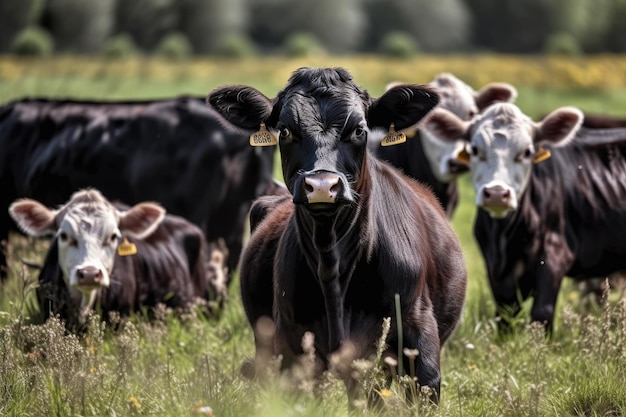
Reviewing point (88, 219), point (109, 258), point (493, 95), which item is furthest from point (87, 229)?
point (493, 95)

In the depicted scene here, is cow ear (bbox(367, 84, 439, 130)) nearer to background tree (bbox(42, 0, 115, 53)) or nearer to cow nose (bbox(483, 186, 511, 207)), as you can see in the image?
cow nose (bbox(483, 186, 511, 207))

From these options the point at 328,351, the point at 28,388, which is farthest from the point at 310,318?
the point at 28,388

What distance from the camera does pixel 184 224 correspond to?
9.10 meters

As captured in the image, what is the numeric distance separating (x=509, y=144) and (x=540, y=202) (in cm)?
50

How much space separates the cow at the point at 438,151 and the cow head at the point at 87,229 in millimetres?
2191

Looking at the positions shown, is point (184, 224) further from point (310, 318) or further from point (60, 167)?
point (310, 318)

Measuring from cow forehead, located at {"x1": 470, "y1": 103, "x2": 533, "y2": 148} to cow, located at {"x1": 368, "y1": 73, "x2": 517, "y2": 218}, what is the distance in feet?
2.97


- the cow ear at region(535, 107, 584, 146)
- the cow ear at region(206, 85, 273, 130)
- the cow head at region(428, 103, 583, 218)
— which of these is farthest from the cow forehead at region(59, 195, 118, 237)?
the cow ear at region(535, 107, 584, 146)

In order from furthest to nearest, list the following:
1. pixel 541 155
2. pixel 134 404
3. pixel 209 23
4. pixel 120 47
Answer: pixel 209 23 < pixel 120 47 < pixel 541 155 < pixel 134 404

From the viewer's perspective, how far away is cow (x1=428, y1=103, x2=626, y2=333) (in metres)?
7.69

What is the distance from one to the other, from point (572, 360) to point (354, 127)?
7.80 ft

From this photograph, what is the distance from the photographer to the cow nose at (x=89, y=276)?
7242 millimetres

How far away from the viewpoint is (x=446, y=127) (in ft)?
27.3

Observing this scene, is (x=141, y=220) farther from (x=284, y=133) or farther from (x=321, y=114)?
(x=321, y=114)
